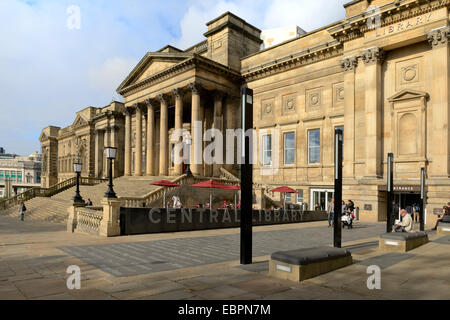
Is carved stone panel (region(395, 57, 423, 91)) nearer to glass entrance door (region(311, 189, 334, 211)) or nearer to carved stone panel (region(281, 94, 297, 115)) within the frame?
carved stone panel (region(281, 94, 297, 115))

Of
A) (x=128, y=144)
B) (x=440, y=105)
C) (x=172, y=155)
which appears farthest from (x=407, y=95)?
(x=128, y=144)

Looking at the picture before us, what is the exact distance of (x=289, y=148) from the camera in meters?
31.8

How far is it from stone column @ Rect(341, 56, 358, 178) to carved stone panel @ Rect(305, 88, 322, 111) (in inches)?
145

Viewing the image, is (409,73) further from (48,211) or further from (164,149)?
(48,211)

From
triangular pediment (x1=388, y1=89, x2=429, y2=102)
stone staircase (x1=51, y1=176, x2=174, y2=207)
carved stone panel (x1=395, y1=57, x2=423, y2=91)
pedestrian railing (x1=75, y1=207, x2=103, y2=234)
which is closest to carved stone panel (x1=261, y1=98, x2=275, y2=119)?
triangular pediment (x1=388, y1=89, x2=429, y2=102)

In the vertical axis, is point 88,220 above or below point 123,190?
below

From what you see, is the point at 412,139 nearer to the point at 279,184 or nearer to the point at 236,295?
the point at 279,184

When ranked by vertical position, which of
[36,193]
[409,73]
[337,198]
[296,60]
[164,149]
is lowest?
[36,193]

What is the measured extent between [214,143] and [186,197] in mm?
10240

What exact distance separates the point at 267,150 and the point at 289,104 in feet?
17.4

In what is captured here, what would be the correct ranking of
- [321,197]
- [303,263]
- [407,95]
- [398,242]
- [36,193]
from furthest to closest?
1. [36,193]
2. [321,197]
3. [407,95]
4. [398,242]
5. [303,263]

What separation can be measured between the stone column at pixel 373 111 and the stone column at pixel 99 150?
4590cm

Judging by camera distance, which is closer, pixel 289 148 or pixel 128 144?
pixel 289 148
